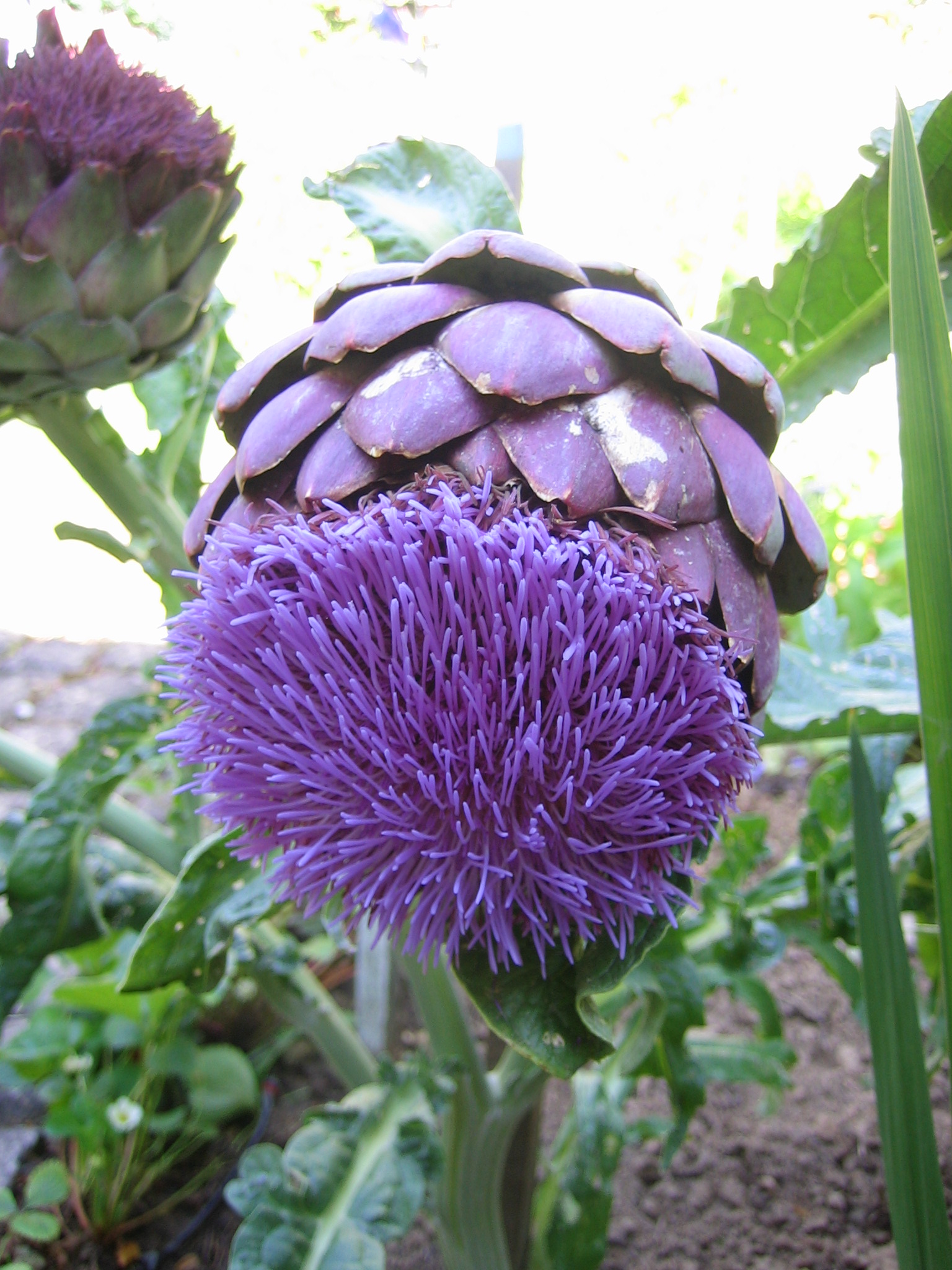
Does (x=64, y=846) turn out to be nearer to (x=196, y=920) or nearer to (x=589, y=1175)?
(x=196, y=920)

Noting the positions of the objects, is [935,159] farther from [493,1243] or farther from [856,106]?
[856,106]

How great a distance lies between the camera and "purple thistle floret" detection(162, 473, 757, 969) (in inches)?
15.2

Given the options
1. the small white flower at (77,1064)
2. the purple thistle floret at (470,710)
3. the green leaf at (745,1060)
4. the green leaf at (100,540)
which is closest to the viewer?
the purple thistle floret at (470,710)

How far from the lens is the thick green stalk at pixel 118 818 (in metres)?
0.75

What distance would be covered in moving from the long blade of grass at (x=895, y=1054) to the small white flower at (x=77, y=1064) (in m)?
0.72

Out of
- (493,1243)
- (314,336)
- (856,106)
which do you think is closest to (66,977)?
(493,1243)

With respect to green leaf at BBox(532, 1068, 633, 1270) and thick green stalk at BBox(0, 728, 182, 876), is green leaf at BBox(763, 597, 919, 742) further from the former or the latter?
thick green stalk at BBox(0, 728, 182, 876)

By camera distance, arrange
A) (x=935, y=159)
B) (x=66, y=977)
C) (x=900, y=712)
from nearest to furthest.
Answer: (x=935, y=159)
(x=900, y=712)
(x=66, y=977)

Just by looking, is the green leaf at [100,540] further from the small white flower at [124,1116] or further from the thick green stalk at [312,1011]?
the small white flower at [124,1116]

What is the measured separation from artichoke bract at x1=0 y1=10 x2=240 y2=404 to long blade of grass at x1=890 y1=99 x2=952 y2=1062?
447mm

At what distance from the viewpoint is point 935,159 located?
0.53 metres

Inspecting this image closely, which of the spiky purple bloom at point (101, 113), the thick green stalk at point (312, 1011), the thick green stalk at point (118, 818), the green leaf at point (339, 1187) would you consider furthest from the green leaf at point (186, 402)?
the green leaf at point (339, 1187)

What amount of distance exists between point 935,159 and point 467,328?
319 millimetres

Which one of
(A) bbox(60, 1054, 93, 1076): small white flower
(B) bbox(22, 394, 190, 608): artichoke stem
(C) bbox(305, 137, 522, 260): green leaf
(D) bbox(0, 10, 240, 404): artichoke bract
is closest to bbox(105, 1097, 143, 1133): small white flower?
(A) bbox(60, 1054, 93, 1076): small white flower
